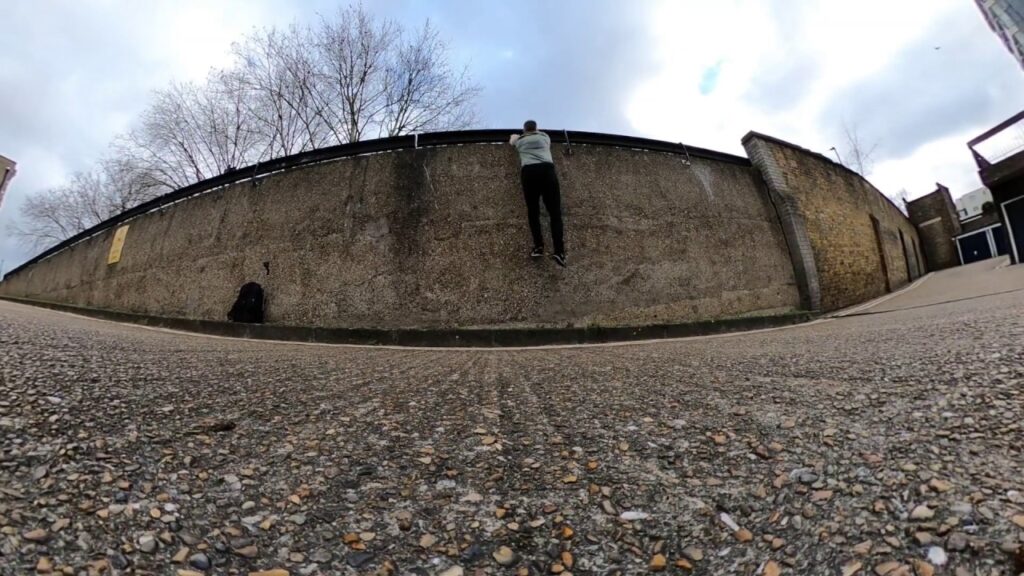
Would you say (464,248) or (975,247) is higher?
(975,247)

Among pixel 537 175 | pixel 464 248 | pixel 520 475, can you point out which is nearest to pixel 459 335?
pixel 464 248

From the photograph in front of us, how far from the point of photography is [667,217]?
281 inches

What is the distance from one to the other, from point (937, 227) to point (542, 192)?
2925cm

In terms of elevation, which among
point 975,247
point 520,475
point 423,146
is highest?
point 975,247

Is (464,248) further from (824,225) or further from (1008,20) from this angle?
(1008,20)

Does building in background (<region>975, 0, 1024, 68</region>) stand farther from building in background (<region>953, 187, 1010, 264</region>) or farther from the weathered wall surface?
the weathered wall surface

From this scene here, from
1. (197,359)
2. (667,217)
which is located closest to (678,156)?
(667,217)

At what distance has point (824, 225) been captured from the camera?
9383 millimetres

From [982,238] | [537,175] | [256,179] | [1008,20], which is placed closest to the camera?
[537,175]

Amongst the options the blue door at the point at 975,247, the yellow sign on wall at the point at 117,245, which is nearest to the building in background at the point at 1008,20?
the blue door at the point at 975,247

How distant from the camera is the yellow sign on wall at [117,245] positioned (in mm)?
9188

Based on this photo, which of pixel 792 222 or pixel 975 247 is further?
pixel 975 247

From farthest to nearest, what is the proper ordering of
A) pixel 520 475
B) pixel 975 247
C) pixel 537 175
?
pixel 975 247, pixel 537 175, pixel 520 475

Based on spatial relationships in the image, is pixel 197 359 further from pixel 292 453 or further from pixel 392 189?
pixel 392 189
